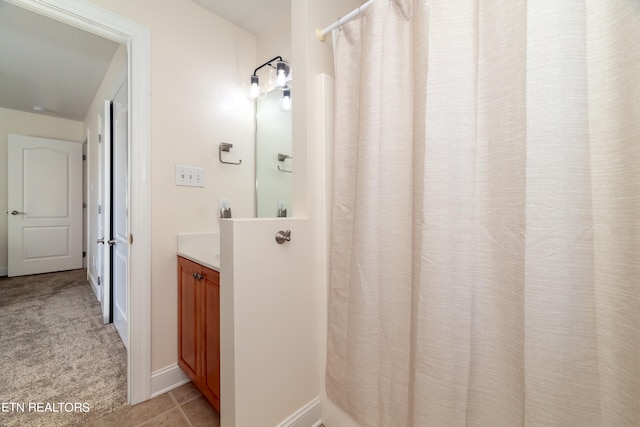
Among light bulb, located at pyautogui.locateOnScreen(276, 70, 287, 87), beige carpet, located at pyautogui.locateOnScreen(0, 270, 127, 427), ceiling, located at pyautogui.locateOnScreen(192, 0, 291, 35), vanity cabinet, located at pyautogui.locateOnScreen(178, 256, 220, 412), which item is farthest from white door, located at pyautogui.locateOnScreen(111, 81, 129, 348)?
light bulb, located at pyautogui.locateOnScreen(276, 70, 287, 87)

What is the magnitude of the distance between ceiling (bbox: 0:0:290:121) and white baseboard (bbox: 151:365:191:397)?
2279 mm

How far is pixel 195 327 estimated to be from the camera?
1.26 metres

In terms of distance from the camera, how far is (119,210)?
192 cm

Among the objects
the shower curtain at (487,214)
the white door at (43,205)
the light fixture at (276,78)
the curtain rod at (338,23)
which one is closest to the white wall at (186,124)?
the light fixture at (276,78)

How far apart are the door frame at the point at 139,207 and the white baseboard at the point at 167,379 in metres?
0.03

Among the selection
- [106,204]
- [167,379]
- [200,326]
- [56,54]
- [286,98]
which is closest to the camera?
[200,326]

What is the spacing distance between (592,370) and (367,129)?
89cm

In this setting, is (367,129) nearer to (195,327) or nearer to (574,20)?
(574,20)

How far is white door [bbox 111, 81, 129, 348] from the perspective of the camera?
1.79 metres

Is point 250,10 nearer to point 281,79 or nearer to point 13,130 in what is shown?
point 281,79

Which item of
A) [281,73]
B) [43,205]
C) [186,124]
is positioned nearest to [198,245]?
[186,124]

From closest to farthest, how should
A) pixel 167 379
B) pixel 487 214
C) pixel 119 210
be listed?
1. pixel 487 214
2. pixel 167 379
3. pixel 119 210

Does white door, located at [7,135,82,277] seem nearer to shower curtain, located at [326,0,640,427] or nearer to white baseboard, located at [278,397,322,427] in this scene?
white baseboard, located at [278,397,322,427]

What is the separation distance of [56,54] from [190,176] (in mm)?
2073
